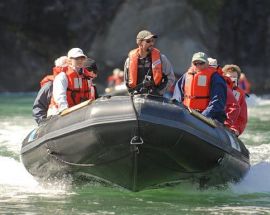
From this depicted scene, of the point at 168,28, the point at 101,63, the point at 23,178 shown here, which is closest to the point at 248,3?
the point at 168,28

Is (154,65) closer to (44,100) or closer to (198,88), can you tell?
(198,88)

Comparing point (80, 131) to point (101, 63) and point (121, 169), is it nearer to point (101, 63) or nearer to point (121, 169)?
point (121, 169)

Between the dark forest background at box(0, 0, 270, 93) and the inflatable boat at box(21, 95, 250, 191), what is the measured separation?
80.1 feet

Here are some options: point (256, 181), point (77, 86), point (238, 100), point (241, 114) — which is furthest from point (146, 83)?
point (238, 100)

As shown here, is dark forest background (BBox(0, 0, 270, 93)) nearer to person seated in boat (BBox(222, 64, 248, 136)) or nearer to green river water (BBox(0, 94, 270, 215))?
person seated in boat (BBox(222, 64, 248, 136))

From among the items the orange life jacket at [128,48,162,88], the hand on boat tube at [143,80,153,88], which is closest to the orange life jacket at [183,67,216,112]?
the orange life jacket at [128,48,162,88]

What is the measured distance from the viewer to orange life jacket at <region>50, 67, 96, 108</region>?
8688mm

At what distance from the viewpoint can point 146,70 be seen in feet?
28.0

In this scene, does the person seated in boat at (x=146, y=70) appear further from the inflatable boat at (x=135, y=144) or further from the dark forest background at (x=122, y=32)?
the dark forest background at (x=122, y=32)

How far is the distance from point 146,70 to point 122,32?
26.4 meters

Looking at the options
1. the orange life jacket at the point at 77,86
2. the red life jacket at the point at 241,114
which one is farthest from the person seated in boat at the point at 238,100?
the orange life jacket at the point at 77,86

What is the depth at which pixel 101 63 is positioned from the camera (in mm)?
34062

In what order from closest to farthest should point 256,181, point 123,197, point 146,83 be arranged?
1. point 123,197
2. point 146,83
3. point 256,181

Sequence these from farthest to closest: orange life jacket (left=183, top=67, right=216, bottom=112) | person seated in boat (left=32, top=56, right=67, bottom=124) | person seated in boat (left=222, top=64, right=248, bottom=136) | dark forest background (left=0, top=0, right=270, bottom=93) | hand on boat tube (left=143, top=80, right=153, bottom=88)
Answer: dark forest background (left=0, top=0, right=270, bottom=93)
person seated in boat (left=222, top=64, right=248, bottom=136)
person seated in boat (left=32, top=56, right=67, bottom=124)
orange life jacket (left=183, top=67, right=216, bottom=112)
hand on boat tube (left=143, top=80, right=153, bottom=88)
